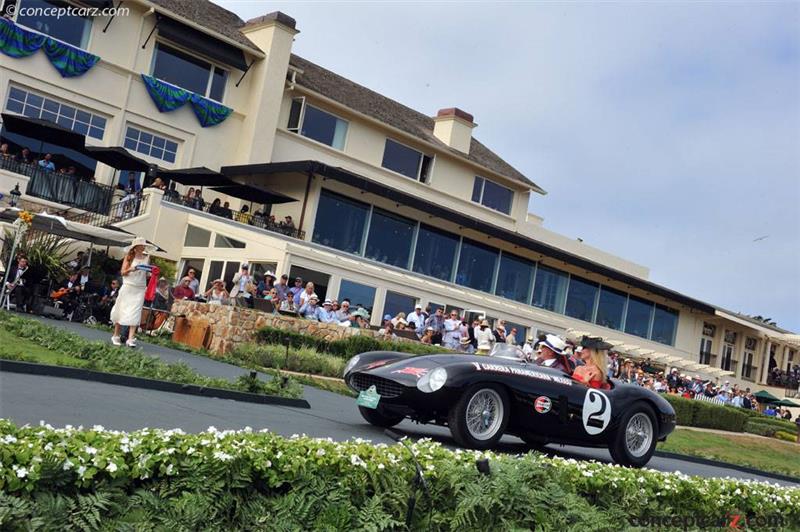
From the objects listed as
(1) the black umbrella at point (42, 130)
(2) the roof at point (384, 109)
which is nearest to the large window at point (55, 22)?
(1) the black umbrella at point (42, 130)

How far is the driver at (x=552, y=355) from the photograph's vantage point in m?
10.7

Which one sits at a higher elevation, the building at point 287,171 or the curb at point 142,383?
the building at point 287,171

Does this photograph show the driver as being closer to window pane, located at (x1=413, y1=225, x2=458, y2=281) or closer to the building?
the building

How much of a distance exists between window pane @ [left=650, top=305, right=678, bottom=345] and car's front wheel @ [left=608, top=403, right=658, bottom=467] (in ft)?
131

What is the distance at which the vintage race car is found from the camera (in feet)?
30.2

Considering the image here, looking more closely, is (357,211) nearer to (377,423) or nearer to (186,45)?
(186,45)

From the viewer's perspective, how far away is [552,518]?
644 centimetres

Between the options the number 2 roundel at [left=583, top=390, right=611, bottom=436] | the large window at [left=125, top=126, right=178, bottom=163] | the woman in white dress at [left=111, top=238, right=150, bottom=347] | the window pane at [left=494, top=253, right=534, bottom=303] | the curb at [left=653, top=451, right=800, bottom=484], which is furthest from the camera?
the window pane at [left=494, top=253, right=534, bottom=303]

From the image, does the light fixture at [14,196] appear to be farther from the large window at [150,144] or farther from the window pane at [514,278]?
the window pane at [514,278]

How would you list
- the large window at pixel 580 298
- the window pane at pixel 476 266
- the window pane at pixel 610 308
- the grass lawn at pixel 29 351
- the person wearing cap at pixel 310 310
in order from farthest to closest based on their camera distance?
the window pane at pixel 610 308 → the large window at pixel 580 298 → the window pane at pixel 476 266 → the person wearing cap at pixel 310 310 → the grass lawn at pixel 29 351

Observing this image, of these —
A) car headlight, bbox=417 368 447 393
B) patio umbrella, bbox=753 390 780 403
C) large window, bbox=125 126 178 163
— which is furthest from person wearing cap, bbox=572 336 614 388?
patio umbrella, bbox=753 390 780 403

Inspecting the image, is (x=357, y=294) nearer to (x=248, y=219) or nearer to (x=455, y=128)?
(x=248, y=219)

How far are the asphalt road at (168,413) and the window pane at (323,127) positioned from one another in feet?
88.1

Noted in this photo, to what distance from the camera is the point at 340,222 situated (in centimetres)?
3422
